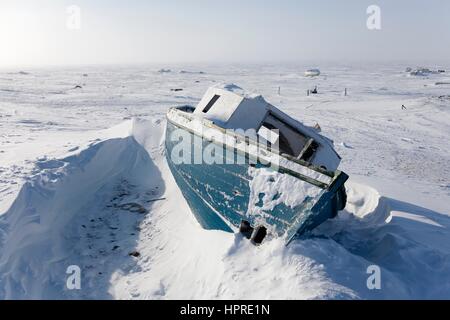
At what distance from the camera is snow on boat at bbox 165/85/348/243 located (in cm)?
535

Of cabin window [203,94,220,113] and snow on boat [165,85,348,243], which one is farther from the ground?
cabin window [203,94,220,113]

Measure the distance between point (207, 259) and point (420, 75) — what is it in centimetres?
5684

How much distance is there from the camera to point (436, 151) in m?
13.4

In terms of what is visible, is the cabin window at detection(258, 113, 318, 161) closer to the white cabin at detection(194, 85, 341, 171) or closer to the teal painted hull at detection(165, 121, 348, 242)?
the white cabin at detection(194, 85, 341, 171)

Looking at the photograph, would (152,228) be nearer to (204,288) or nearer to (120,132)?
(204,288)

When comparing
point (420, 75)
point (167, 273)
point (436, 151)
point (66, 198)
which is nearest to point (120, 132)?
point (66, 198)

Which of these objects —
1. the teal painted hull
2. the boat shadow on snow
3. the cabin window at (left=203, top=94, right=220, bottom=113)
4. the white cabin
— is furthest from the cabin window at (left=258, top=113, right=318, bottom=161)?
the boat shadow on snow

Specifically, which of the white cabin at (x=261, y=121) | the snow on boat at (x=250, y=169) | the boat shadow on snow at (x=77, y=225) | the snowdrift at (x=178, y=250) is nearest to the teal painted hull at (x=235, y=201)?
the snow on boat at (x=250, y=169)

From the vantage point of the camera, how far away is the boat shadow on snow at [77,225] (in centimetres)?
581

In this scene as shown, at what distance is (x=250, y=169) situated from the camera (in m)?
5.84

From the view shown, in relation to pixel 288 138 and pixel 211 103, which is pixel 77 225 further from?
pixel 288 138

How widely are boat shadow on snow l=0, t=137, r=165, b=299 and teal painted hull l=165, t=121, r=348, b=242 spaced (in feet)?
5.16

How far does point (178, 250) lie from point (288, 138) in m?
3.81

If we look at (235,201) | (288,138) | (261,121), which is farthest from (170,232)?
(288,138)
